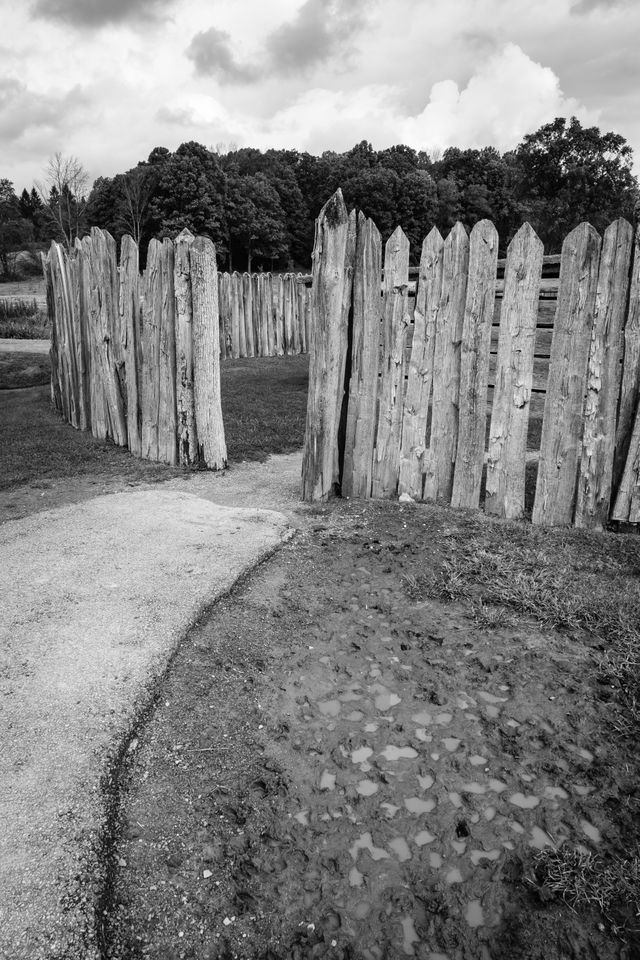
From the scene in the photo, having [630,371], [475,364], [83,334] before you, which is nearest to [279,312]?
[83,334]

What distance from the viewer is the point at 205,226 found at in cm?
4681

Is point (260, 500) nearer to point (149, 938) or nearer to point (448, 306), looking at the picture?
point (448, 306)

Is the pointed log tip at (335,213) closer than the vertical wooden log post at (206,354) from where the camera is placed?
Yes

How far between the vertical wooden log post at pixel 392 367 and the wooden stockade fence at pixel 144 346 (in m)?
1.75

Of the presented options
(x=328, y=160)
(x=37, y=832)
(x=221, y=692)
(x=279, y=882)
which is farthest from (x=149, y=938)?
(x=328, y=160)

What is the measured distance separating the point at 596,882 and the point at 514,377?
3284 millimetres

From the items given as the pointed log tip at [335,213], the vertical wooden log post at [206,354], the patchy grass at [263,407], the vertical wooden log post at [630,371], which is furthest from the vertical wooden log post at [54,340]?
the vertical wooden log post at [630,371]

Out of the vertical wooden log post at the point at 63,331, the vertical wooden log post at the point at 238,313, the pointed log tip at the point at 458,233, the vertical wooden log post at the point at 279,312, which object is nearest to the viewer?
the pointed log tip at the point at 458,233

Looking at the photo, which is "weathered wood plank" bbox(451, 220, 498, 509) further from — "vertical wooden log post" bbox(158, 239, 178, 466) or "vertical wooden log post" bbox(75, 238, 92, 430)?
"vertical wooden log post" bbox(75, 238, 92, 430)

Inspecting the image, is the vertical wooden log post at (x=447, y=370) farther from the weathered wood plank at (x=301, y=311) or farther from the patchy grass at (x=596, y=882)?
the weathered wood plank at (x=301, y=311)

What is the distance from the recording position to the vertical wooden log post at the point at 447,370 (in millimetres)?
4555

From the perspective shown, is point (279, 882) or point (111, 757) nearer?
point (279, 882)

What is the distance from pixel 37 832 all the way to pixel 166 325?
4853 mm

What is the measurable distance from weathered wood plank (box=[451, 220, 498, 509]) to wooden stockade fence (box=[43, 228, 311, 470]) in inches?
92.9
